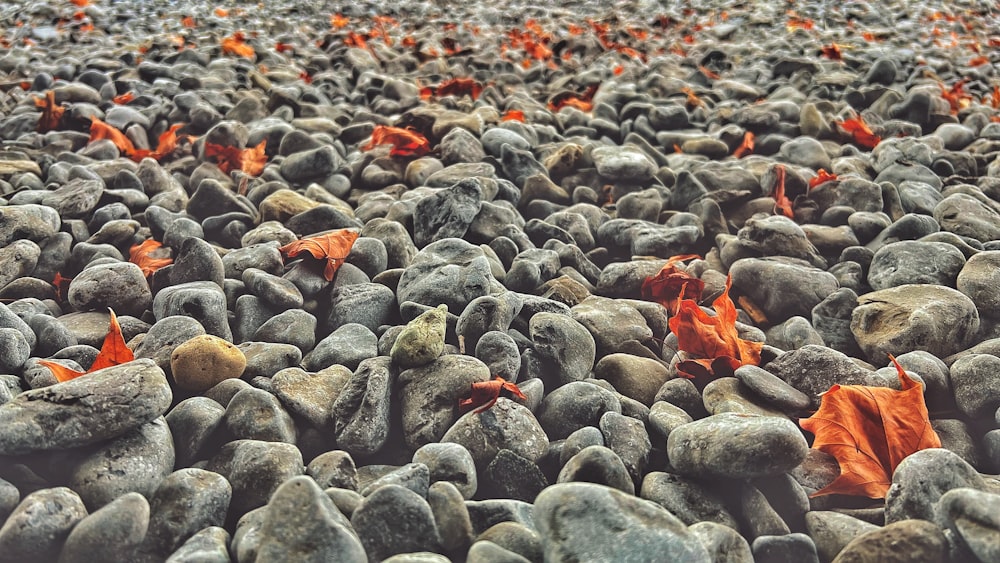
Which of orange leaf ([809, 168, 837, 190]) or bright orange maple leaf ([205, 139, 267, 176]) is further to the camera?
bright orange maple leaf ([205, 139, 267, 176])

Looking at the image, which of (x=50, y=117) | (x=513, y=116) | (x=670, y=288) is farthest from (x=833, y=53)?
(x=50, y=117)

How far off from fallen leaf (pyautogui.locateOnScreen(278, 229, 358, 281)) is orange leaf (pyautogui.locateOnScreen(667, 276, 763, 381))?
3.90 ft

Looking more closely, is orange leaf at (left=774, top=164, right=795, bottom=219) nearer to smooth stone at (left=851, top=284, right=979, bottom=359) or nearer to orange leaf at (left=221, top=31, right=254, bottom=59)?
smooth stone at (left=851, top=284, right=979, bottom=359)

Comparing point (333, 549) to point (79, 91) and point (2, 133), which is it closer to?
point (2, 133)

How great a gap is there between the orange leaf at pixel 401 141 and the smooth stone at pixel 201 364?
193 centimetres

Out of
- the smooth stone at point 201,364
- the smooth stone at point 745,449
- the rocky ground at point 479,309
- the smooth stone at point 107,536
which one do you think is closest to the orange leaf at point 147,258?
the rocky ground at point 479,309

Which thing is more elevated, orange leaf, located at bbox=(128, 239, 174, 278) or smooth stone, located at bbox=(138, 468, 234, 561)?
smooth stone, located at bbox=(138, 468, 234, 561)

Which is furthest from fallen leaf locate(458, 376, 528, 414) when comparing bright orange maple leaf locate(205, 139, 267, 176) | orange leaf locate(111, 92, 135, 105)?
orange leaf locate(111, 92, 135, 105)

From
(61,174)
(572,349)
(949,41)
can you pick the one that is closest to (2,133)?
(61,174)

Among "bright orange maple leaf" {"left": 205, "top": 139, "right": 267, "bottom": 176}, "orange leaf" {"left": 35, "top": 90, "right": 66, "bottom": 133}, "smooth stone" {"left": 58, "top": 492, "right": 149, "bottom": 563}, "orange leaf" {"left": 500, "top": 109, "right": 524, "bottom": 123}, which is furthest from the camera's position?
"orange leaf" {"left": 500, "top": 109, "right": 524, "bottom": 123}

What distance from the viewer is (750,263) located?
2.88 m

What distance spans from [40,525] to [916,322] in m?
2.44

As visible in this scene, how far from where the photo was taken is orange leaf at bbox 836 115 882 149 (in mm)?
4273

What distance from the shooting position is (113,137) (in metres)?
4.08
